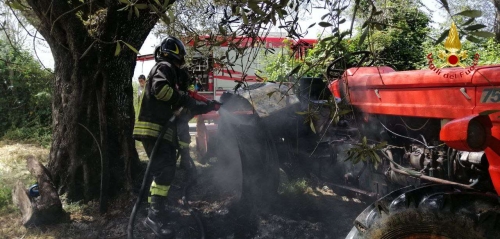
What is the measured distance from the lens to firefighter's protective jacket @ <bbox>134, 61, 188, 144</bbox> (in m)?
4.14

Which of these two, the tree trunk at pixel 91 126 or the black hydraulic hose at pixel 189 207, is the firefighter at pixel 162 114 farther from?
the tree trunk at pixel 91 126

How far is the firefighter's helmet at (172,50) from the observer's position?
429 centimetres

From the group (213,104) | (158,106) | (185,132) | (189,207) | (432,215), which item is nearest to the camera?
(432,215)

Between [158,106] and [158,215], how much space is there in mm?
1139

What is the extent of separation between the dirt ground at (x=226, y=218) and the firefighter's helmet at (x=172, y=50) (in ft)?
5.55

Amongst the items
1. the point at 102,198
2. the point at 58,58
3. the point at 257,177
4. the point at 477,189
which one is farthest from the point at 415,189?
the point at 58,58

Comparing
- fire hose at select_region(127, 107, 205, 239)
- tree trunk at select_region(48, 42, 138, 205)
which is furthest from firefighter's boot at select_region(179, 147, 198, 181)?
fire hose at select_region(127, 107, 205, 239)

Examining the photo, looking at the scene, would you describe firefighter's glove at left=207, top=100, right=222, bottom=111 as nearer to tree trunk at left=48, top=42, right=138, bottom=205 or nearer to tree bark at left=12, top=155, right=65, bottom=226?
tree trunk at left=48, top=42, right=138, bottom=205

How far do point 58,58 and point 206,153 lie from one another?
2561mm

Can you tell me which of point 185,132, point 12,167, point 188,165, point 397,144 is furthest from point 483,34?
point 12,167

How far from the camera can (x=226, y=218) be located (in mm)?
4312

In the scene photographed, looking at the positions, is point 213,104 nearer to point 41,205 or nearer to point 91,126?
point 91,126

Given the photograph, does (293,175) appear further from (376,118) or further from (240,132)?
(376,118)

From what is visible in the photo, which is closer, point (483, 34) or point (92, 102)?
point (483, 34)
